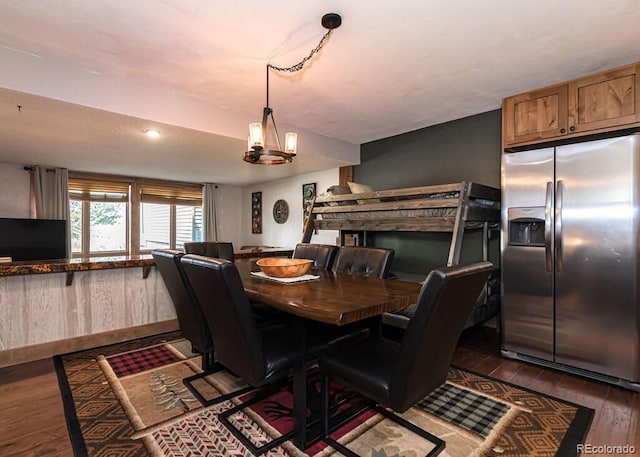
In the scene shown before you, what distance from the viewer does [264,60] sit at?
2518 millimetres

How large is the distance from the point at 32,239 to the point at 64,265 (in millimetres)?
2862

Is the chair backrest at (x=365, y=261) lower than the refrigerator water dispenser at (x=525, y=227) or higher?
lower

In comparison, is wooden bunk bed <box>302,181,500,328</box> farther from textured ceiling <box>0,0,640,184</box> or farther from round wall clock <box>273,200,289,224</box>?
round wall clock <box>273,200,289,224</box>

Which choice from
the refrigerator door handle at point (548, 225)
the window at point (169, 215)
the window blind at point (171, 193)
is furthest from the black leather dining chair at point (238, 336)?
the window blind at point (171, 193)

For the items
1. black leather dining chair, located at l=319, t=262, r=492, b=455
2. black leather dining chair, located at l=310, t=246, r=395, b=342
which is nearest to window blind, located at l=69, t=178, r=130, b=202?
black leather dining chair, located at l=310, t=246, r=395, b=342

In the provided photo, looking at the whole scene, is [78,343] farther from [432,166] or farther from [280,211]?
[432,166]

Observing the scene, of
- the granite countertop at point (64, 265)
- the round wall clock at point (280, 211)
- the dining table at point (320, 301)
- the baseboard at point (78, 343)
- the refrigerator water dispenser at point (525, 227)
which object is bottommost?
the baseboard at point (78, 343)

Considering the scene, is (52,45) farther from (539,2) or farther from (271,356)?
(539,2)

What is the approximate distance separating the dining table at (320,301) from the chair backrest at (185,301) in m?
0.36

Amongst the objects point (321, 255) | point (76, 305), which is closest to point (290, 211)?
point (321, 255)

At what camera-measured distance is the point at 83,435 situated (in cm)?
179

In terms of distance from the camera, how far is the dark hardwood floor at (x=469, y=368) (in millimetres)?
1746

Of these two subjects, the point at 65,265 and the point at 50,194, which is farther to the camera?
the point at 50,194

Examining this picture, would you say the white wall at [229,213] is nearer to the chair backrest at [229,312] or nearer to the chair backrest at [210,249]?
the chair backrest at [210,249]
